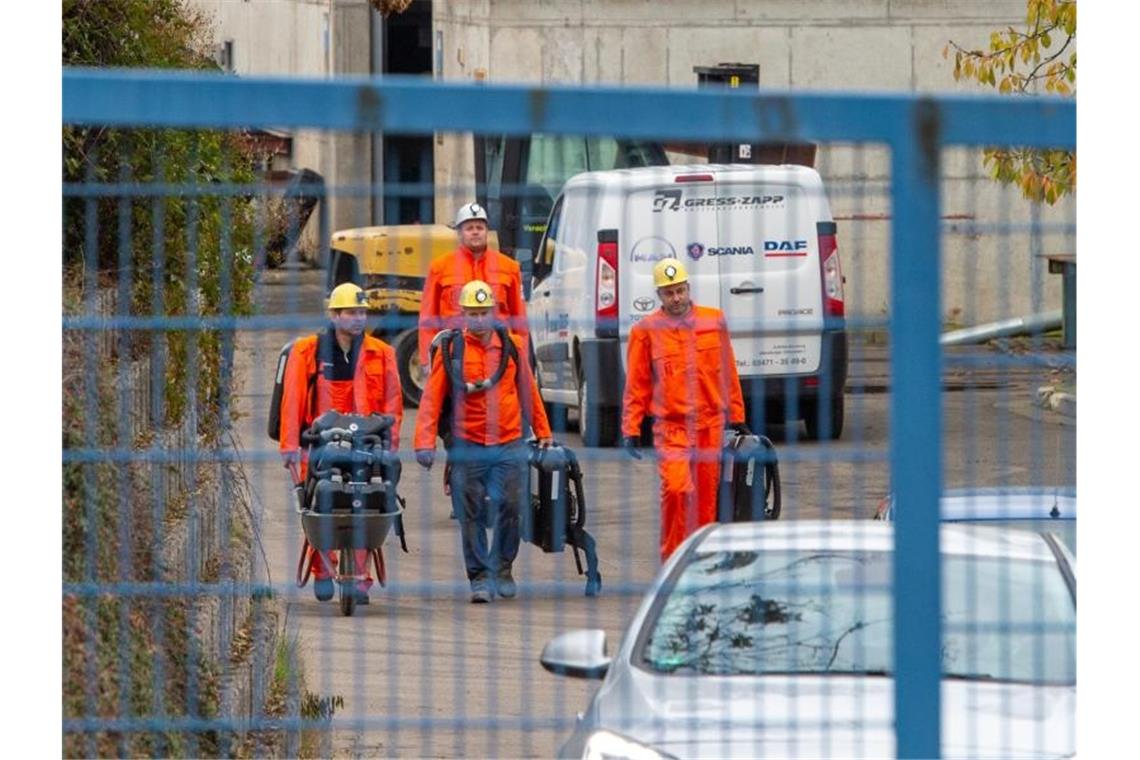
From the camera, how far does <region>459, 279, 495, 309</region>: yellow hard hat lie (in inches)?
167

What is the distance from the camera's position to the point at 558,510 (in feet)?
14.5

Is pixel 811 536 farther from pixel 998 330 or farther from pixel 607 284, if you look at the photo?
pixel 607 284

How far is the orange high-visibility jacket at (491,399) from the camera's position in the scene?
170 inches

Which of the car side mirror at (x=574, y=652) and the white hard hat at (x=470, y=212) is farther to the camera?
the car side mirror at (x=574, y=652)

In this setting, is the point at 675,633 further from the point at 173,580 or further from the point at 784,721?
the point at 173,580

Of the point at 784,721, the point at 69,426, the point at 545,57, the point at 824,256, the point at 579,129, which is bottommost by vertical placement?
the point at 784,721

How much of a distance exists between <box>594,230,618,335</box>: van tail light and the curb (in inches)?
34.9

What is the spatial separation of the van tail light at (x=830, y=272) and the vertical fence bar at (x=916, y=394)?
0.37 feet

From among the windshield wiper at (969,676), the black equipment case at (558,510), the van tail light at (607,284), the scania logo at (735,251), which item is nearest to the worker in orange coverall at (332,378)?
the black equipment case at (558,510)

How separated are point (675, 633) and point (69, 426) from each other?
146 cm

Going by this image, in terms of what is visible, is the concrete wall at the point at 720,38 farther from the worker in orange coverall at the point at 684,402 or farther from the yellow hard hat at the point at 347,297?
the worker in orange coverall at the point at 684,402

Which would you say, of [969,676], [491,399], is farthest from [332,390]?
[969,676]

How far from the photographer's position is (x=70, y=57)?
344 inches
